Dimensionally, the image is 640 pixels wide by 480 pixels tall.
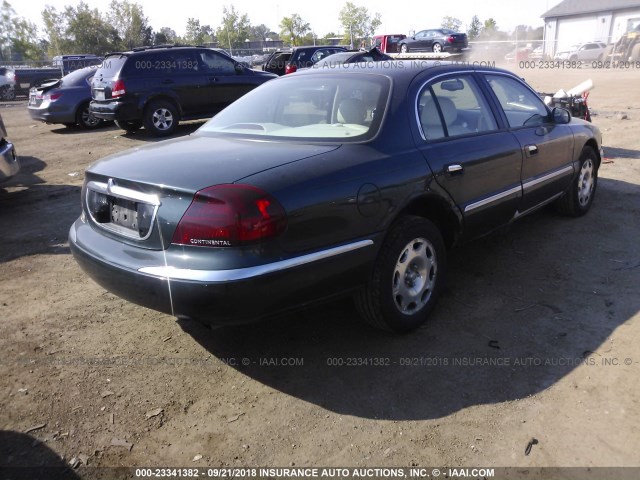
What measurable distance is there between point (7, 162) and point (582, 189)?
6.53 metres

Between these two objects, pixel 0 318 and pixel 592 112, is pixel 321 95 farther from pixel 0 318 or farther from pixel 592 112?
pixel 592 112

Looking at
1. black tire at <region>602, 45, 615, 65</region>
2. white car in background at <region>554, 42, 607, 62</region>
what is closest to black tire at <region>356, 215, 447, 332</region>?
black tire at <region>602, 45, 615, 65</region>

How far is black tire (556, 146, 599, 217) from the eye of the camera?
17.9ft

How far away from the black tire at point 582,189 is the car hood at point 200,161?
134 inches

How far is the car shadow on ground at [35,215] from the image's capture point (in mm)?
5238

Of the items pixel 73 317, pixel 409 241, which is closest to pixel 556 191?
pixel 409 241

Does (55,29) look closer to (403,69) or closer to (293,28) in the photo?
(293,28)

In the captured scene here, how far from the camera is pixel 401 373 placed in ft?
10.1

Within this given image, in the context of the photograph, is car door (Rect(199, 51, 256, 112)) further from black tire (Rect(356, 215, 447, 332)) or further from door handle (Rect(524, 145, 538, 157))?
black tire (Rect(356, 215, 447, 332))

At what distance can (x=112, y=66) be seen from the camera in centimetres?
1105

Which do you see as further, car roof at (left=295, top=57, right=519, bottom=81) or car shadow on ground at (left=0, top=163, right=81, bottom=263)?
car shadow on ground at (left=0, top=163, right=81, bottom=263)

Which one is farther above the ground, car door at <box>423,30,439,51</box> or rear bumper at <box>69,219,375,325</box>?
car door at <box>423,30,439,51</box>

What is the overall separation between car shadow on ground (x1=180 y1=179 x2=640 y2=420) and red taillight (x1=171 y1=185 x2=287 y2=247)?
63 centimetres

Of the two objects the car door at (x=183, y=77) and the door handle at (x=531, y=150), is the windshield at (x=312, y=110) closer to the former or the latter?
the door handle at (x=531, y=150)
